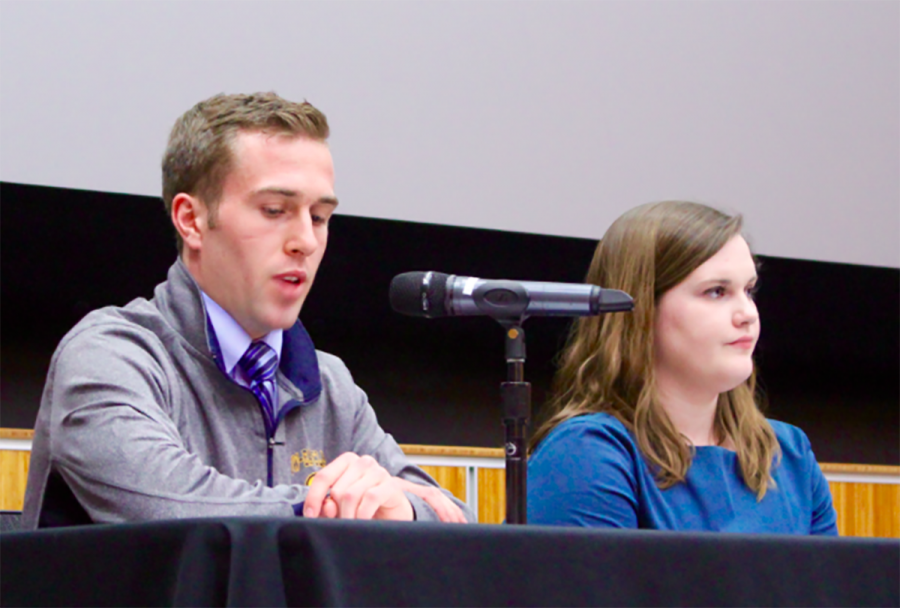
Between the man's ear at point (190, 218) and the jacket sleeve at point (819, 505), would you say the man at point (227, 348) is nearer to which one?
the man's ear at point (190, 218)

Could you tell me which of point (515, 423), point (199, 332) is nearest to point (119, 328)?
point (199, 332)

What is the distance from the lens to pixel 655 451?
59.6 inches

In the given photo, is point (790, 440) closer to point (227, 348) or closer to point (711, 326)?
point (711, 326)

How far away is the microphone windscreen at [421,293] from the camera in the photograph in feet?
3.57

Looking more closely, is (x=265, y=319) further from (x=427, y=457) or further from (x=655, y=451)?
(x=427, y=457)

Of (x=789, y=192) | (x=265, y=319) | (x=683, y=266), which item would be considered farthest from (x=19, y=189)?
(x=789, y=192)

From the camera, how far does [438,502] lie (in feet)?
3.72

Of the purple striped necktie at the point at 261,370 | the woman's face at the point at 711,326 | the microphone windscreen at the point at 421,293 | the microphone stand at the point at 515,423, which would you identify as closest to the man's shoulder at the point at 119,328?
the purple striped necktie at the point at 261,370

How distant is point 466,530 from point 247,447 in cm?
65

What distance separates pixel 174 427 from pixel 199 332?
177 mm

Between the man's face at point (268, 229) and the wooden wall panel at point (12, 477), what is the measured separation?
1.36 meters

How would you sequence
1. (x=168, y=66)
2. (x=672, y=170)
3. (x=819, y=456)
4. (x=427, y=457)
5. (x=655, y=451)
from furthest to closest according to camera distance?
(x=819, y=456), (x=672, y=170), (x=427, y=457), (x=168, y=66), (x=655, y=451)

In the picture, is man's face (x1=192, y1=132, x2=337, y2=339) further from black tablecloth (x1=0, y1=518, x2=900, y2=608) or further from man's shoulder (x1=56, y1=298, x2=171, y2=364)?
black tablecloth (x1=0, y1=518, x2=900, y2=608)

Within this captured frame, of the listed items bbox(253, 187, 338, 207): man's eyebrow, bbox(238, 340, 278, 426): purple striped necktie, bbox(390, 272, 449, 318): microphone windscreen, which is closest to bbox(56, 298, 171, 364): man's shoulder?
bbox(238, 340, 278, 426): purple striped necktie
